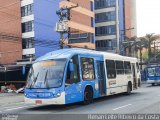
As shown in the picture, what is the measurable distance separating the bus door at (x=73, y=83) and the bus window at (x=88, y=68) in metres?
0.60

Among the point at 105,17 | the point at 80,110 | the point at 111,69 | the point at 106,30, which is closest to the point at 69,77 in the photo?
the point at 80,110


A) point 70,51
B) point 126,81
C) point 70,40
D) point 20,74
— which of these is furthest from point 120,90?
point 70,40

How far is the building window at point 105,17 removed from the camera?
267 feet

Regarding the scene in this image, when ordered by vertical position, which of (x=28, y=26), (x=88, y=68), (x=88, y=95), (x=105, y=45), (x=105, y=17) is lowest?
(x=88, y=95)

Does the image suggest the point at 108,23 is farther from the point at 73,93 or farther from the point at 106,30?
the point at 73,93

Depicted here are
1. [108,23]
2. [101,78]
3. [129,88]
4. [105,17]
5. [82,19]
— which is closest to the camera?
[101,78]

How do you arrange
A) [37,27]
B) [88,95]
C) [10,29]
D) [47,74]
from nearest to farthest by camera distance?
1. [47,74]
2. [88,95]
3. [37,27]
4. [10,29]

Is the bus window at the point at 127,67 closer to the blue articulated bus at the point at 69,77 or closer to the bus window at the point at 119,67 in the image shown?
the bus window at the point at 119,67

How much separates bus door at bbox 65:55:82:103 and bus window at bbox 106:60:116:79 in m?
3.92

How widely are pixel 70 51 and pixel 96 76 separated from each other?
257cm

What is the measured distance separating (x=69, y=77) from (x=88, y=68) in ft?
7.76

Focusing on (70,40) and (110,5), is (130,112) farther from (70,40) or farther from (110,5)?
(110,5)

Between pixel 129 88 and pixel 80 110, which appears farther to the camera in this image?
pixel 129 88

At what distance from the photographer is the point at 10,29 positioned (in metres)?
59.8
